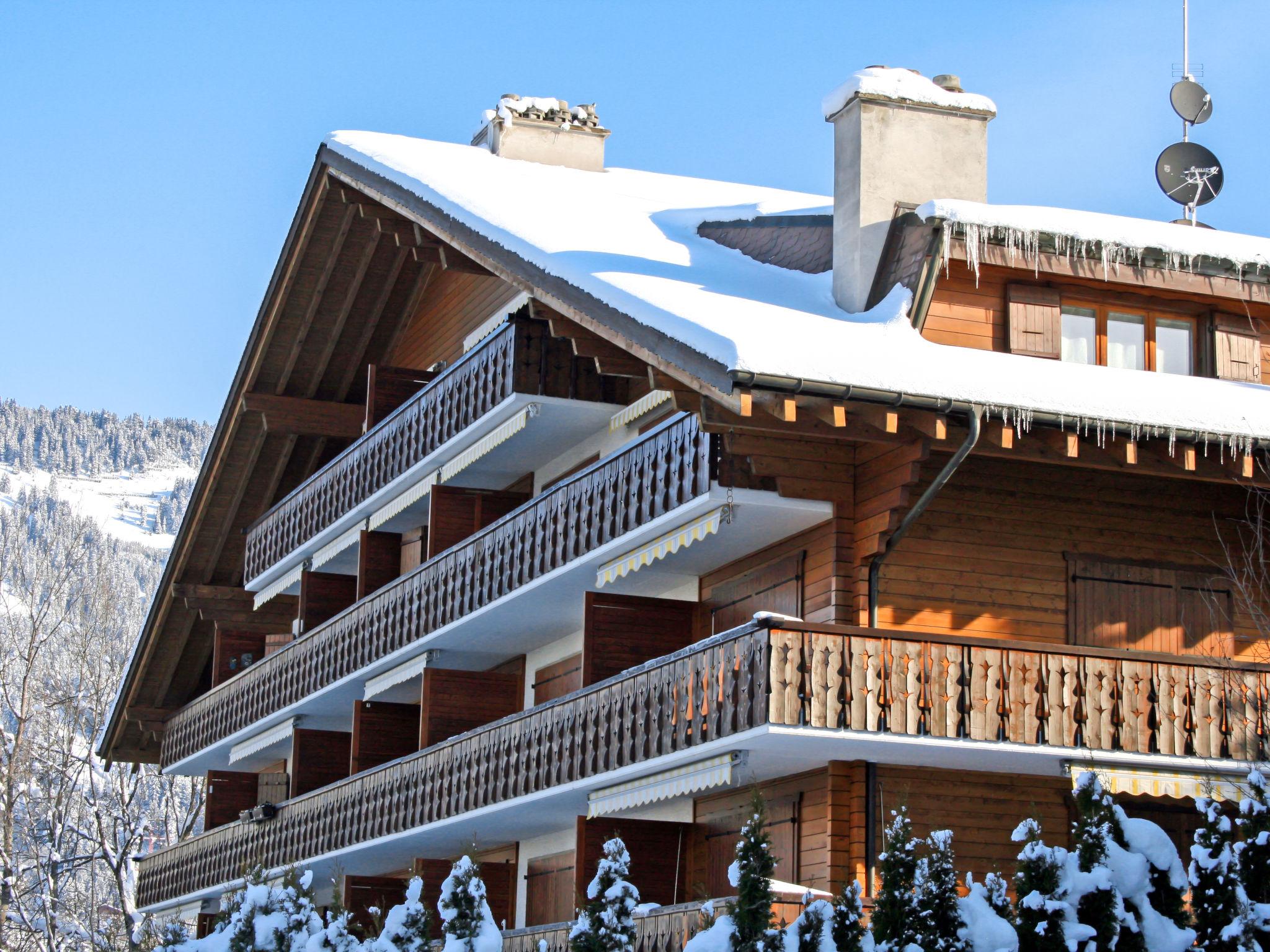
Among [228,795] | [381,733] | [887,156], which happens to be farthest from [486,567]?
[228,795]

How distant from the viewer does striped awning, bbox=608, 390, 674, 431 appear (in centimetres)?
2473

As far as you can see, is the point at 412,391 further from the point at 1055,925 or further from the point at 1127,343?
the point at 1055,925

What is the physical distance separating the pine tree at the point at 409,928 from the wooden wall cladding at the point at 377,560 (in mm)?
15755

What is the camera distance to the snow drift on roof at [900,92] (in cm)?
2212

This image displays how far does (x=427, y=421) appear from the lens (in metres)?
29.9

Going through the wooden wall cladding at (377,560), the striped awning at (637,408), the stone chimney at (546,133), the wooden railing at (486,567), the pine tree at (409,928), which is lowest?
the pine tree at (409,928)

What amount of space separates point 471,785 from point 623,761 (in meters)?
Answer: 4.66

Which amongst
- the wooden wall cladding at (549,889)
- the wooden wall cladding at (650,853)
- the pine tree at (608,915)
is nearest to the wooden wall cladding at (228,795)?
the wooden wall cladding at (549,889)

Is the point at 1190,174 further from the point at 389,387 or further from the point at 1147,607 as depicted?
the point at 389,387

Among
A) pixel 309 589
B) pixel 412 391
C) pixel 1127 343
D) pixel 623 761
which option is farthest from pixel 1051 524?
pixel 309 589

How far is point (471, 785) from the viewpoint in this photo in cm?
2605

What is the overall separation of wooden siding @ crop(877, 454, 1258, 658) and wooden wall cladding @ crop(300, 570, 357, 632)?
1664cm

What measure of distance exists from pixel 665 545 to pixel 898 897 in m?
8.66

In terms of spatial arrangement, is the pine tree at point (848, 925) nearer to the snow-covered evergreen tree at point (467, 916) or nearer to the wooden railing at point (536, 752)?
the snow-covered evergreen tree at point (467, 916)
